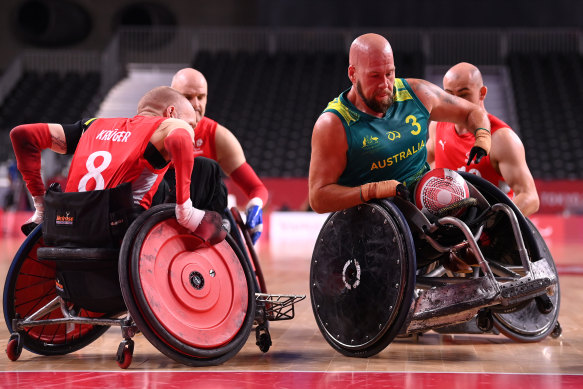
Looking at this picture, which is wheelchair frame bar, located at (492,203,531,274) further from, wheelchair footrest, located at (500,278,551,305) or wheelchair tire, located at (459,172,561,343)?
wheelchair tire, located at (459,172,561,343)

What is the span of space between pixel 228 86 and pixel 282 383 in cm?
1568

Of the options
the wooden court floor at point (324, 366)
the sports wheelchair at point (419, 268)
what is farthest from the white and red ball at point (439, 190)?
the wooden court floor at point (324, 366)

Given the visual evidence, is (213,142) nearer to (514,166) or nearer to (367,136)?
(367,136)

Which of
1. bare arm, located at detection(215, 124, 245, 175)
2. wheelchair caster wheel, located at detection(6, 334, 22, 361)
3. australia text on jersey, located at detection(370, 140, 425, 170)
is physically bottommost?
wheelchair caster wheel, located at detection(6, 334, 22, 361)

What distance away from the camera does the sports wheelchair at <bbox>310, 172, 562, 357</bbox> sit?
3502 mm

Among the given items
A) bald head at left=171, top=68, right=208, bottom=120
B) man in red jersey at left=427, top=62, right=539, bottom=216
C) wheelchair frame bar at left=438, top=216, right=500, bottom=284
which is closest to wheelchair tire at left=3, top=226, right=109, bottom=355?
bald head at left=171, top=68, right=208, bottom=120

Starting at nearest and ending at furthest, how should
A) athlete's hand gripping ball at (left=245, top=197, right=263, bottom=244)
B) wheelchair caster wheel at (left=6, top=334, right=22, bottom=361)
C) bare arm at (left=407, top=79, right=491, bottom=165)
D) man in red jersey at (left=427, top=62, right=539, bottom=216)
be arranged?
wheelchair caster wheel at (left=6, top=334, right=22, bottom=361) < bare arm at (left=407, top=79, right=491, bottom=165) < athlete's hand gripping ball at (left=245, top=197, right=263, bottom=244) < man in red jersey at (left=427, top=62, right=539, bottom=216)

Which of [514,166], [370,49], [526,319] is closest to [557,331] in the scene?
[526,319]

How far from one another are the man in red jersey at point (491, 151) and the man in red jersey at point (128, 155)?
204 centimetres

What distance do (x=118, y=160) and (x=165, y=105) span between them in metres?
0.48

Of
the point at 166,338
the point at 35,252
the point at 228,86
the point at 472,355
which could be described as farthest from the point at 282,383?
the point at 228,86

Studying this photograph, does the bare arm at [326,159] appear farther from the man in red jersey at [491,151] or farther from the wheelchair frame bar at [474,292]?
the man in red jersey at [491,151]

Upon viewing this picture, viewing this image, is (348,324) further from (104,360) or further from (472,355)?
(104,360)

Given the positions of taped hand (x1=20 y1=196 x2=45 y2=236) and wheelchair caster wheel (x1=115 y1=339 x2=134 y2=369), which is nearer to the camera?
wheelchair caster wheel (x1=115 y1=339 x2=134 y2=369)
